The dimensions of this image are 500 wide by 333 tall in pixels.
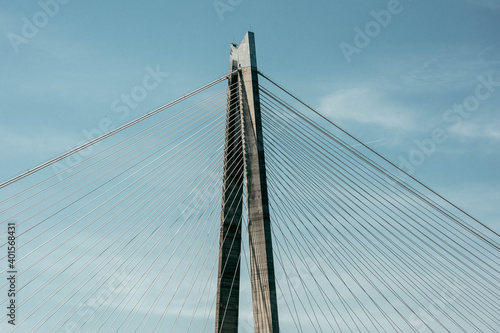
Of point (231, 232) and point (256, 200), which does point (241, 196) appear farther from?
point (256, 200)

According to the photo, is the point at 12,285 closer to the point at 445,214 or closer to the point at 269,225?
the point at 269,225


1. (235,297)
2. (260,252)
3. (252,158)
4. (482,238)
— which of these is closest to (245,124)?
(252,158)

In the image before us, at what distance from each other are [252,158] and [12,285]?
10.9m

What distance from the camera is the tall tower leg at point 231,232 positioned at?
25.6 m

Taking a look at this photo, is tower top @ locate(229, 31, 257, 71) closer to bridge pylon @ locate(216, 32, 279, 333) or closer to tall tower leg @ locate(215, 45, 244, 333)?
bridge pylon @ locate(216, 32, 279, 333)

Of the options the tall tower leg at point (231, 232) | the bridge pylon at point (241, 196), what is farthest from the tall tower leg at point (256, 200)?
the tall tower leg at point (231, 232)

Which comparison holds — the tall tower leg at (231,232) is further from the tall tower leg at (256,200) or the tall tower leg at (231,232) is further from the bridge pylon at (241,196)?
the tall tower leg at (256,200)

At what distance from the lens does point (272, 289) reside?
22.7 metres

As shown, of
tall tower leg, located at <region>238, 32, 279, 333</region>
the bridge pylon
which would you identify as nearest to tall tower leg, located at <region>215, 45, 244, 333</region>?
the bridge pylon

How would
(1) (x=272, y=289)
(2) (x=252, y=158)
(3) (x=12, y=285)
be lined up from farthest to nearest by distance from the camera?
1. (2) (x=252, y=158)
2. (1) (x=272, y=289)
3. (3) (x=12, y=285)

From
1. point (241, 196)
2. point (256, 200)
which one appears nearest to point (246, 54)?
point (241, 196)

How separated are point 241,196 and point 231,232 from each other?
66.6 inches

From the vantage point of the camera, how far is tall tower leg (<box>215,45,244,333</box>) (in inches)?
1009

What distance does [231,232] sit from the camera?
1037 inches
